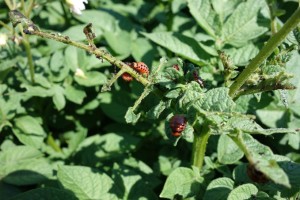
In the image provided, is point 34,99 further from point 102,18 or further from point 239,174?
point 239,174

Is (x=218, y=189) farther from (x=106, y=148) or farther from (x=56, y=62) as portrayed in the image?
(x=56, y=62)

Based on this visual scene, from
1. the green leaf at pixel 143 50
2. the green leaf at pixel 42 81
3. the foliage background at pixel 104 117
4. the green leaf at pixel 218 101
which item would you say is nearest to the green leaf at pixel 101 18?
the foliage background at pixel 104 117

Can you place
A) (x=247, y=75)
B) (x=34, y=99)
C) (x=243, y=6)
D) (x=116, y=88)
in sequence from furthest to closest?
(x=116, y=88) → (x=34, y=99) → (x=243, y=6) → (x=247, y=75)

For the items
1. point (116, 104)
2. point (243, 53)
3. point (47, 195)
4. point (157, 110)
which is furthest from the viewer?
point (116, 104)

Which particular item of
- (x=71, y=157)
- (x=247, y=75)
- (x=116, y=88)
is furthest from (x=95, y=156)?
(x=247, y=75)

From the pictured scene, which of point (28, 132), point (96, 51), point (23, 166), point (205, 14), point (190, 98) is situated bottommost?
point (23, 166)

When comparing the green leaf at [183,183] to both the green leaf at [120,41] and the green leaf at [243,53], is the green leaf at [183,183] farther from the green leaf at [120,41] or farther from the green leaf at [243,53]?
the green leaf at [120,41]

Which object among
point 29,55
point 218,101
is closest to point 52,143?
point 29,55
